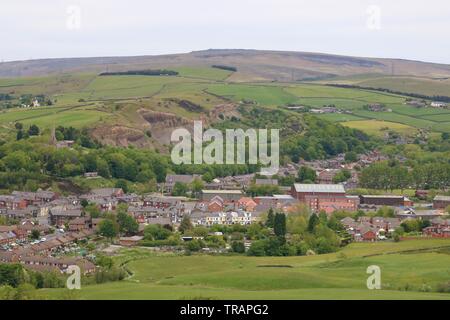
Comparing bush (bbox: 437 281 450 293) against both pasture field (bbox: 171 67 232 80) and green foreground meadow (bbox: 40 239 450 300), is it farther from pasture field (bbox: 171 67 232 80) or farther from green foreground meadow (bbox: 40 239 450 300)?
pasture field (bbox: 171 67 232 80)

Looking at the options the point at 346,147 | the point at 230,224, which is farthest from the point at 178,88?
the point at 230,224

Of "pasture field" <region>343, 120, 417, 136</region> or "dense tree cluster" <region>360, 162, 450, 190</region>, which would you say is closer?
"dense tree cluster" <region>360, 162, 450, 190</region>

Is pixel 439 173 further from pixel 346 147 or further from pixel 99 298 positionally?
pixel 99 298

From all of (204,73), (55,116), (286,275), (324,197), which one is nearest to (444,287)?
(286,275)

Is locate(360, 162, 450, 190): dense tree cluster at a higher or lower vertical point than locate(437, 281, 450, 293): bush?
lower

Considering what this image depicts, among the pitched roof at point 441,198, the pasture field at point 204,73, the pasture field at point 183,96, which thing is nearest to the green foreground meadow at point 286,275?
the pitched roof at point 441,198

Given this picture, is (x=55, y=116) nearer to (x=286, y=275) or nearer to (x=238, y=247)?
(x=238, y=247)

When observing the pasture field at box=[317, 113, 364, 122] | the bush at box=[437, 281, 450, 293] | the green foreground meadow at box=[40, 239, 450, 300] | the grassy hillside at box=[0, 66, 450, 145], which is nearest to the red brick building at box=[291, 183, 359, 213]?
the green foreground meadow at box=[40, 239, 450, 300]
